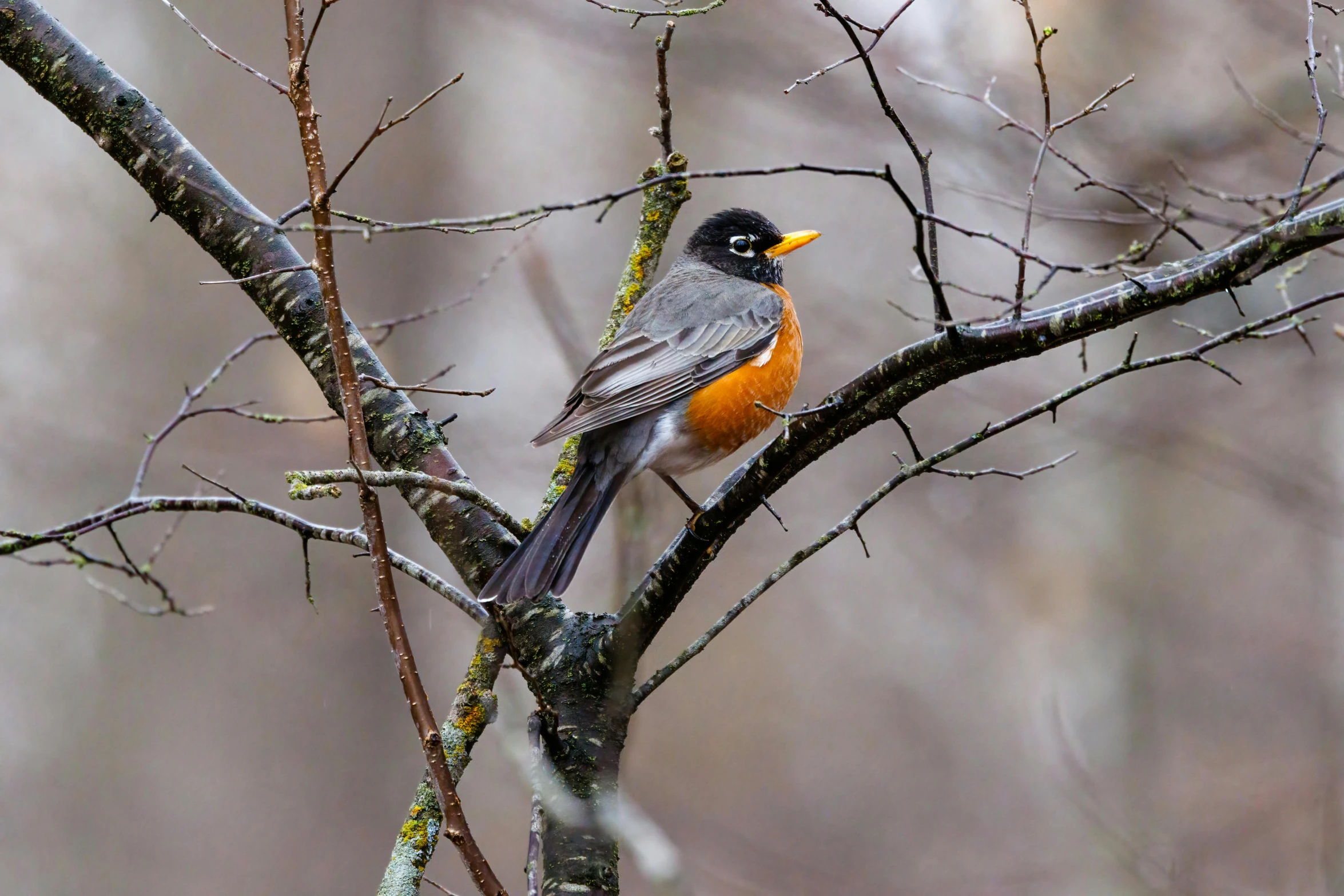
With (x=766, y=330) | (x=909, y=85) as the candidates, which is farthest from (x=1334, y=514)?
(x=766, y=330)

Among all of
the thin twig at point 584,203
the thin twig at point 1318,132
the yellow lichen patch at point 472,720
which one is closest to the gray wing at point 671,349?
the yellow lichen patch at point 472,720

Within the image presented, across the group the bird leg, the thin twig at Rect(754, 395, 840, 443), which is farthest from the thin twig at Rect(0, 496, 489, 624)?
the bird leg

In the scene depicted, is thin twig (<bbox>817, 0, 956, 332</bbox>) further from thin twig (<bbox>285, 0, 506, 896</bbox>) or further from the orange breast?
the orange breast

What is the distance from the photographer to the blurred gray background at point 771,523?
6.88m

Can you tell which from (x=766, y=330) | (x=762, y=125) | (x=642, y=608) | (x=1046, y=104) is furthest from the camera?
(x=762, y=125)

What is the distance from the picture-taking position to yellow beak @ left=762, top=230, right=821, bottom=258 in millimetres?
4570

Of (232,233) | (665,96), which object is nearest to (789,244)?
(665,96)

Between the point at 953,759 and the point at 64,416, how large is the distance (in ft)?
23.6

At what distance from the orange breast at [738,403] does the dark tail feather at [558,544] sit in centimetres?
59

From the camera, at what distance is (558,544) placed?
2.73 m

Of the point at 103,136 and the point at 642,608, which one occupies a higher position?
the point at 103,136

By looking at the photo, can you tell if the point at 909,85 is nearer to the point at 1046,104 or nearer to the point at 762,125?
the point at 762,125

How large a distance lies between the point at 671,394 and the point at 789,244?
1.34 m

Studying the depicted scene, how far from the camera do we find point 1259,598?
8.13 m
